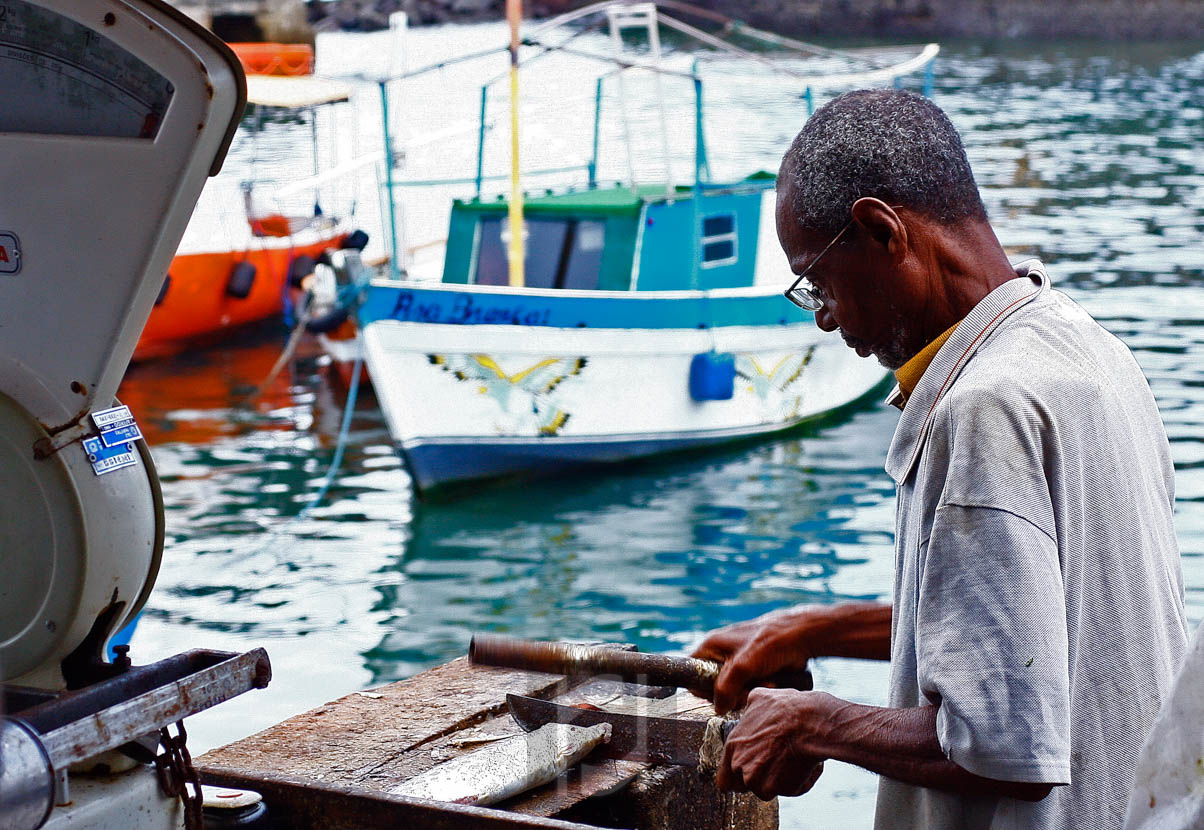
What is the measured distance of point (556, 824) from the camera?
180cm

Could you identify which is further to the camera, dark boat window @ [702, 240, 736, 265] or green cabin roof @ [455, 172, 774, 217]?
dark boat window @ [702, 240, 736, 265]

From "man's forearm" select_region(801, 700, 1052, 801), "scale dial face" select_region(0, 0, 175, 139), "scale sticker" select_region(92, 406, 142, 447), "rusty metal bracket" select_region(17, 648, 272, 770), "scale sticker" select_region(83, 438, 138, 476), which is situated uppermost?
"scale dial face" select_region(0, 0, 175, 139)

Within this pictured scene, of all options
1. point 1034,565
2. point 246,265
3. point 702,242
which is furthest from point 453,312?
point 1034,565

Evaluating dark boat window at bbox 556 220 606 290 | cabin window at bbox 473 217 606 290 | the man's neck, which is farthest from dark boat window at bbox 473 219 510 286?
the man's neck

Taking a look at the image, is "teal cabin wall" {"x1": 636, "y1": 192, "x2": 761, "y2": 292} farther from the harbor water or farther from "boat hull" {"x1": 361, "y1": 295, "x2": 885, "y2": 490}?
the harbor water

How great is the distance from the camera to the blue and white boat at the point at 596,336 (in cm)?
930

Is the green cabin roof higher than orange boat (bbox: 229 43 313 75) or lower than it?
lower

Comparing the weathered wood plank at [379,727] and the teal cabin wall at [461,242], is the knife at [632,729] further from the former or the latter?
the teal cabin wall at [461,242]

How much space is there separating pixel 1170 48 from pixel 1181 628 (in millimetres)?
49281

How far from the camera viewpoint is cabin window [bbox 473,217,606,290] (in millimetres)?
10141

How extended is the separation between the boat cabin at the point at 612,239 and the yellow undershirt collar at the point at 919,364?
8199mm

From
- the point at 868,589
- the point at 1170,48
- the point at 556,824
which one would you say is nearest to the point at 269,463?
the point at 868,589

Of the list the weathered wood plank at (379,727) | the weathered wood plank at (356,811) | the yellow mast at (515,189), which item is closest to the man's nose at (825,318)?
the weathered wood plank at (356,811)

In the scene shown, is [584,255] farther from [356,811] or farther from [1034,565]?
[1034,565]
